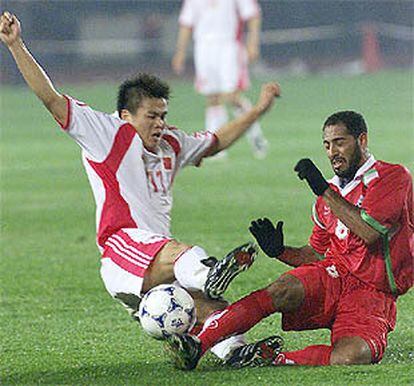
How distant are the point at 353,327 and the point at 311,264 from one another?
475 millimetres

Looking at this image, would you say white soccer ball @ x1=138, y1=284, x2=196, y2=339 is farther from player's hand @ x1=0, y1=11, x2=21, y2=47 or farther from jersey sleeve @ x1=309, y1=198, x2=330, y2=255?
player's hand @ x1=0, y1=11, x2=21, y2=47

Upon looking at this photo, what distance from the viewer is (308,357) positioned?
659 centimetres

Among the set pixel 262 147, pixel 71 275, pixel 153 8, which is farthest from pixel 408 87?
pixel 71 275

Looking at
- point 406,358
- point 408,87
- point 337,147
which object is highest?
point 337,147

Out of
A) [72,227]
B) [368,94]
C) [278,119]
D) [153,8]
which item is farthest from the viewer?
[153,8]

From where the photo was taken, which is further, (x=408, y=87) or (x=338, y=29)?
(x=338, y=29)

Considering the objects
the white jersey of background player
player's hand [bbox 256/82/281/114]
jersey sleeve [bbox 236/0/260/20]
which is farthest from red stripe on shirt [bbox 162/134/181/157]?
jersey sleeve [bbox 236/0/260/20]

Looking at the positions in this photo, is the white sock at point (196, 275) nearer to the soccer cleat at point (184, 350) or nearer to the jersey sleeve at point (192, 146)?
the soccer cleat at point (184, 350)

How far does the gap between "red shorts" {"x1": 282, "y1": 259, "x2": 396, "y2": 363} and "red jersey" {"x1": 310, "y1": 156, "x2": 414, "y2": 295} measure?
0.20 feet

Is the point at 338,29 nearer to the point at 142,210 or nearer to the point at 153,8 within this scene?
the point at 153,8

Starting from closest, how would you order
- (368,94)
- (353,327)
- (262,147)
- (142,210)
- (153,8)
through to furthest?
(353,327), (142,210), (262,147), (368,94), (153,8)

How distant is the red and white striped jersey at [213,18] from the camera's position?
19.5 metres

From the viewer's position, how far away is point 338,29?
35.4 m

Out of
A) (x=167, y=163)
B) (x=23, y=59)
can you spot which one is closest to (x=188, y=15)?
(x=167, y=163)
